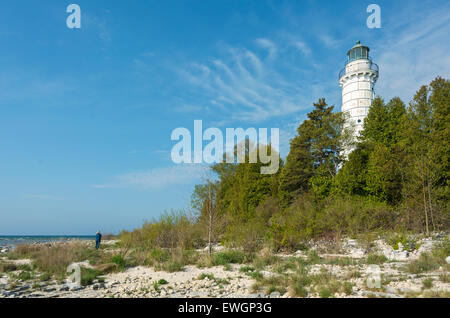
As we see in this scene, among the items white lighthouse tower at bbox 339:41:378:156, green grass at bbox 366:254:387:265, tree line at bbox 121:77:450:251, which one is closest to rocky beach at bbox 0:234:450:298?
green grass at bbox 366:254:387:265

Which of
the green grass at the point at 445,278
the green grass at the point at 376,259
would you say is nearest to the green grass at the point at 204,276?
the green grass at the point at 376,259

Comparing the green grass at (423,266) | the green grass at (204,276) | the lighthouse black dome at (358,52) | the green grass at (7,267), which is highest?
the lighthouse black dome at (358,52)

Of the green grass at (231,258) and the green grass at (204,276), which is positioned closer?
the green grass at (204,276)

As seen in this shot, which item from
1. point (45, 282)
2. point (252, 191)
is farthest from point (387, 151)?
point (45, 282)

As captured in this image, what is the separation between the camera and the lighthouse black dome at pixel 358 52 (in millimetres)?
30703

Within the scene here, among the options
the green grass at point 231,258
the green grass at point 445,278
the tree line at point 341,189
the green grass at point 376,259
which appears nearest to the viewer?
the green grass at point 445,278

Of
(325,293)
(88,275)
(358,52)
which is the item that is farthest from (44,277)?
(358,52)

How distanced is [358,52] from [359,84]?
4201mm

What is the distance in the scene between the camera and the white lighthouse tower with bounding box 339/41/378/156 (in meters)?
29.1

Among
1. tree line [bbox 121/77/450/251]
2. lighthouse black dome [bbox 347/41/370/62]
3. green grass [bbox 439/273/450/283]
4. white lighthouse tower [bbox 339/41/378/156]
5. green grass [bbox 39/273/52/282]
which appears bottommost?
green grass [bbox 39/273/52/282]

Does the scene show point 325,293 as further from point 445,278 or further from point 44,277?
point 44,277

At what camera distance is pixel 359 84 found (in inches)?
1168

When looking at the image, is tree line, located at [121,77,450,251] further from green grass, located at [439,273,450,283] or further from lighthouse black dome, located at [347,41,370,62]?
lighthouse black dome, located at [347,41,370,62]

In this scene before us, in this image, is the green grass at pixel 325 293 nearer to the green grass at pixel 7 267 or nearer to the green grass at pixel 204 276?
the green grass at pixel 204 276
